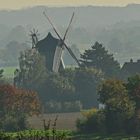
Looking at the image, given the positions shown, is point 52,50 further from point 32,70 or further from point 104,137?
point 104,137

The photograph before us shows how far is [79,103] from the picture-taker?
104250 mm

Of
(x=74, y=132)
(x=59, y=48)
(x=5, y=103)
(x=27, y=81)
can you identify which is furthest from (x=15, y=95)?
(x=59, y=48)

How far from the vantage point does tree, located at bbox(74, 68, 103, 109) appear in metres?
108

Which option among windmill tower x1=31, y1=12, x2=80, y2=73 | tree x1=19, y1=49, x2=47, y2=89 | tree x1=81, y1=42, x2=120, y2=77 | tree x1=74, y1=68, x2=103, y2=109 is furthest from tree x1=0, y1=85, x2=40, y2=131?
windmill tower x1=31, y1=12, x2=80, y2=73

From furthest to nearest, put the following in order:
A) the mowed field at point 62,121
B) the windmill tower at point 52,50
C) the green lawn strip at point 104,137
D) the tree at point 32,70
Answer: the windmill tower at point 52,50
the tree at point 32,70
the mowed field at point 62,121
the green lawn strip at point 104,137

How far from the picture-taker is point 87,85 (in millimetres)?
108625

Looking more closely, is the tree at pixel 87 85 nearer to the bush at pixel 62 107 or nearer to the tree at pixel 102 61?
the bush at pixel 62 107

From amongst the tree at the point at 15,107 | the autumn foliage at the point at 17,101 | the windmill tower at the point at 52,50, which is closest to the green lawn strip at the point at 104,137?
the tree at the point at 15,107

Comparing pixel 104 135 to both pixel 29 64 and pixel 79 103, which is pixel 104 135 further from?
pixel 29 64

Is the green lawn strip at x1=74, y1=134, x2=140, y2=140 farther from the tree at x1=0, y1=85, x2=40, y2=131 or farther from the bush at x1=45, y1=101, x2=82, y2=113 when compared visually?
the bush at x1=45, y1=101, x2=82, y2=113

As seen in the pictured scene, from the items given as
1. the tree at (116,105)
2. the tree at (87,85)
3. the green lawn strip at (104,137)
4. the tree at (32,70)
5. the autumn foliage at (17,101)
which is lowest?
the green lawn strip at (104,137)

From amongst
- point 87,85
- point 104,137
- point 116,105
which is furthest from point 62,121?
point 104,137

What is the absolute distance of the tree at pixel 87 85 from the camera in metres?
108

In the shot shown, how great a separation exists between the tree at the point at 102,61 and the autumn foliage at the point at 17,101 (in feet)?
120
